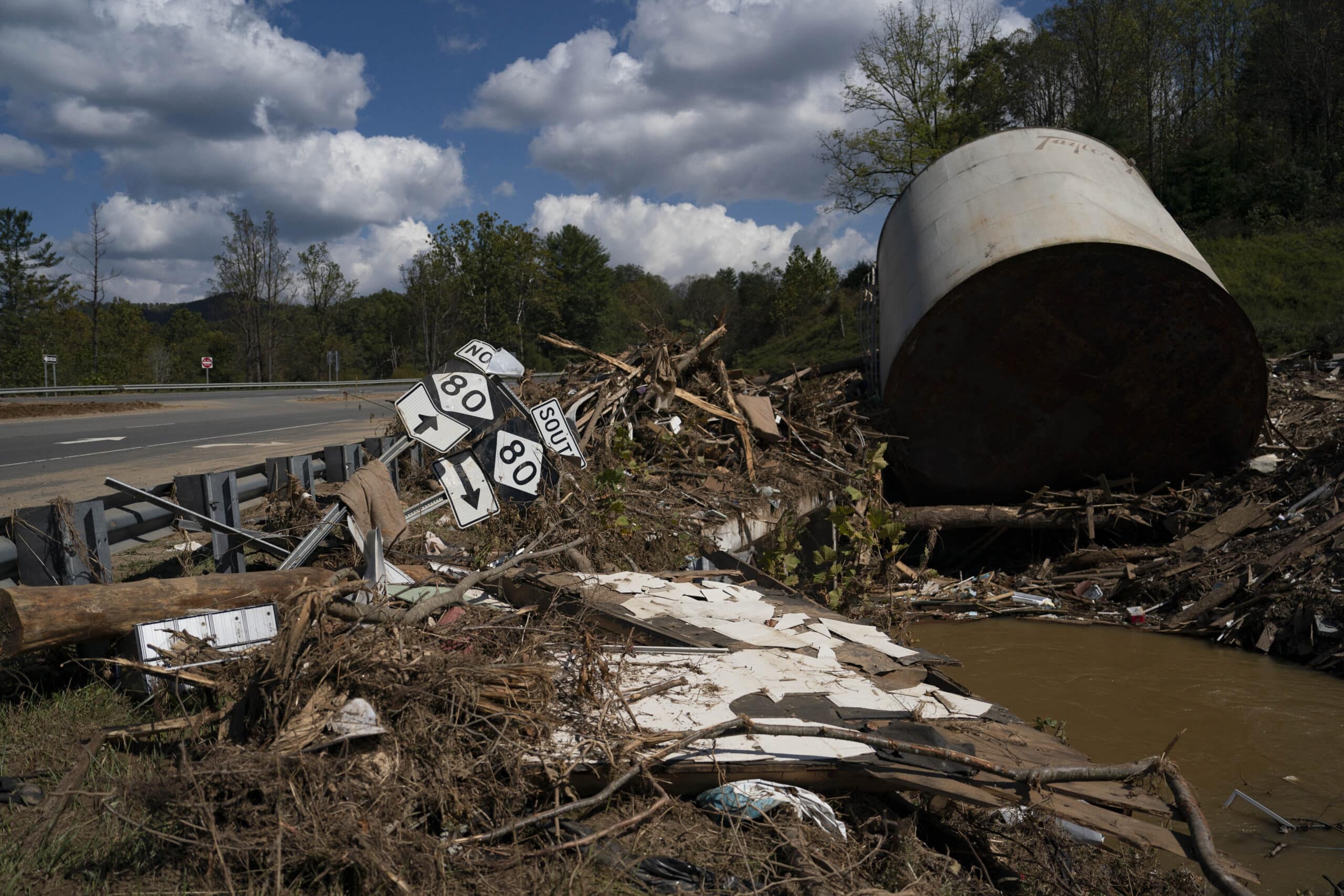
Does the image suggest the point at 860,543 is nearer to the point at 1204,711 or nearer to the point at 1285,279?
the point at 1204,711

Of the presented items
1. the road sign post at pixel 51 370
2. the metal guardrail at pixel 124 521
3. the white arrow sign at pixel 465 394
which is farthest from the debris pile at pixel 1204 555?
the road sign post at pixel 51 370

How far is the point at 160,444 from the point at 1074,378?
1326 cm

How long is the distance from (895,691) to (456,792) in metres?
2.08

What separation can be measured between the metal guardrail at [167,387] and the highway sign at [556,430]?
1848 cm

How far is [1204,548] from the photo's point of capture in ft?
26.2

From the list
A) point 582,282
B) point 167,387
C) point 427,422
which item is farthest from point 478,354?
point 582,282

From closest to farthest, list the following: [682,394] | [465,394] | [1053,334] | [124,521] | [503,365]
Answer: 1. [124,521]
2. [465,394]
3. [503,365]
4. [1053,334]
5. [682,394]

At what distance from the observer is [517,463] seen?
667cm

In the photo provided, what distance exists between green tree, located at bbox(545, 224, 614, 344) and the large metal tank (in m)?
49.6

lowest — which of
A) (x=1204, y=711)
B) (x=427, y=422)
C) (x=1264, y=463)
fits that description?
(x=1204, y=711)

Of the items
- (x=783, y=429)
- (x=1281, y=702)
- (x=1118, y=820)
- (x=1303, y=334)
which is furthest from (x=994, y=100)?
(x=1118, y=820)

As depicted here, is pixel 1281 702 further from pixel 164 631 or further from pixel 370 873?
pixel 164 631

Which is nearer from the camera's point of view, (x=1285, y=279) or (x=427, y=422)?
(x=427, y=422)

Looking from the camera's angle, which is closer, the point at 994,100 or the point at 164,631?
the point at 164,631
